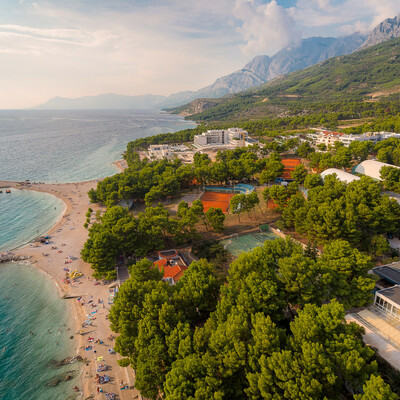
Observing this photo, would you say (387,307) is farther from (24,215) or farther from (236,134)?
(236,134)

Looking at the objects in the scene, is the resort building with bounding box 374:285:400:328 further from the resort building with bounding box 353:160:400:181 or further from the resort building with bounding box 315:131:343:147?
the resort building with bounding box 315:131:343:147

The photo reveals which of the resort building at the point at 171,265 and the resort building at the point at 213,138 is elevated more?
the resort building at the point at 213,138

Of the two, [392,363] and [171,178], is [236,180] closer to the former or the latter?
[171,178]

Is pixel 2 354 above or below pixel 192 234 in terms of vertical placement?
below

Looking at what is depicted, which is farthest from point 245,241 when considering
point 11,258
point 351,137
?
point 351,137

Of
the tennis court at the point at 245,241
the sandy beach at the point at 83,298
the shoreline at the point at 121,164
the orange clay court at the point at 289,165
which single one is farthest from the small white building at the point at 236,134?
the tennis court at the point at 245,241

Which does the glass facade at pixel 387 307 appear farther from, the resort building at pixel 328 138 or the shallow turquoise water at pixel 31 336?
the resort building at pixel 328 138

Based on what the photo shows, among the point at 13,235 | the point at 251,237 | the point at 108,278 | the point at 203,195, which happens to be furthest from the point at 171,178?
the point at 13,235
